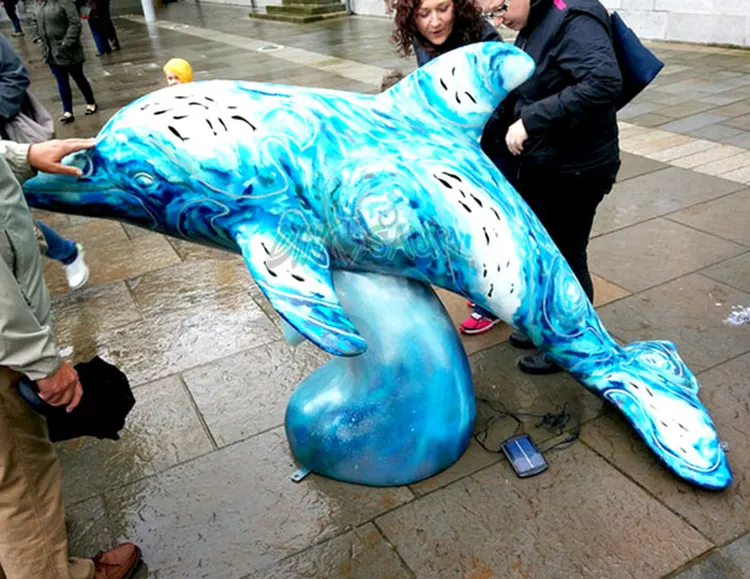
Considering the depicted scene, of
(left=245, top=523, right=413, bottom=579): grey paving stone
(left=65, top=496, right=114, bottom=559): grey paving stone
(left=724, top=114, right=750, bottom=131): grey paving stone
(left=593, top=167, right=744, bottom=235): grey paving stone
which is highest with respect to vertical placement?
(left=245, top=523, right=413, bottom=579): grey paving stone

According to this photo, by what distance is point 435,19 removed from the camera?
318 cm

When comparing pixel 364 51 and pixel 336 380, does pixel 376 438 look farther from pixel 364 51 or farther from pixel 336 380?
pixel 364 51

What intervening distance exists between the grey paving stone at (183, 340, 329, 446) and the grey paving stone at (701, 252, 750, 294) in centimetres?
237

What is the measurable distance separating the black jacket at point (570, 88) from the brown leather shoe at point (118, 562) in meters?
2.19

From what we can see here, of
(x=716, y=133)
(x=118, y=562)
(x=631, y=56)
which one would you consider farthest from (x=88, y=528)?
(x=716, y=133)

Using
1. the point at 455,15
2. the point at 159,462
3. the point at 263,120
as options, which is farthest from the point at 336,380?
the point at 455,15

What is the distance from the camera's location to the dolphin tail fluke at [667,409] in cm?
275

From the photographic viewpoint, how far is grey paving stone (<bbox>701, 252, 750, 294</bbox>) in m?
4.22

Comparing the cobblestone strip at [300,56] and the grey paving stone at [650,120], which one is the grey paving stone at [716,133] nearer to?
the grey paving stone at [650,120]

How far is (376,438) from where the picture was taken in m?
2.87

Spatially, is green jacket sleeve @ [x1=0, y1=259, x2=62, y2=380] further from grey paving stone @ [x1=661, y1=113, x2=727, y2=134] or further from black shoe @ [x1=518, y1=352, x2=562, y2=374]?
grey paving stone @ [x1=661, y1=113, x2=727, y2=134]

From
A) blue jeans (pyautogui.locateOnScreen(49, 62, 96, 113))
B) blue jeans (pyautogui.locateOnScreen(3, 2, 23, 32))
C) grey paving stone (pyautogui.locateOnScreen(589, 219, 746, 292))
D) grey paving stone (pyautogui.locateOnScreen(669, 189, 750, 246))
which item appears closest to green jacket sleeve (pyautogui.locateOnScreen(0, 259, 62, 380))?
grey paving stone (pyautogui.locateOnScreen(589, 219, 746, 292))

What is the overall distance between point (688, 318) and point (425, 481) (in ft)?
6.18

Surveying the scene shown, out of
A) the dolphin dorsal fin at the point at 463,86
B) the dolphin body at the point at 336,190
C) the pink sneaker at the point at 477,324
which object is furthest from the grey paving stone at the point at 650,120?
the dolphin dorsal fin at the point at 463,86
